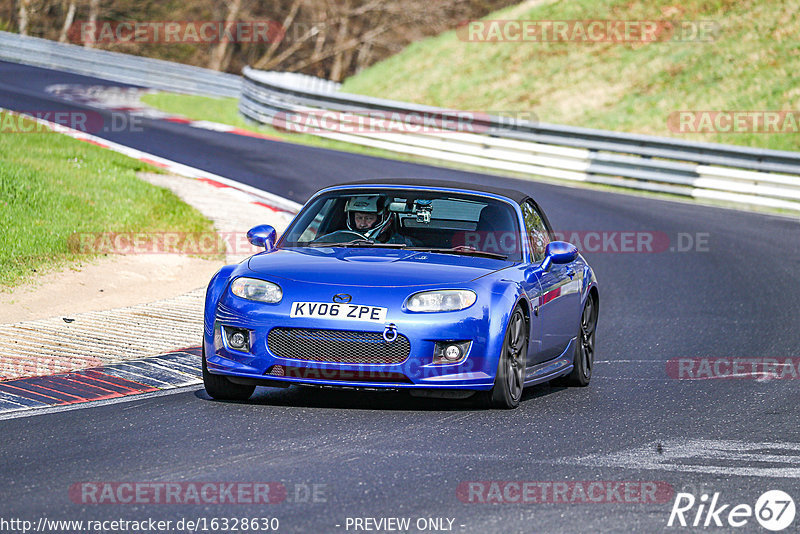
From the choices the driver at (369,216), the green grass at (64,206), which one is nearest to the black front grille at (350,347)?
the driver at (369,216)

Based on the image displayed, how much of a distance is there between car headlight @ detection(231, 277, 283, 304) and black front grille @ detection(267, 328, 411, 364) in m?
0.30

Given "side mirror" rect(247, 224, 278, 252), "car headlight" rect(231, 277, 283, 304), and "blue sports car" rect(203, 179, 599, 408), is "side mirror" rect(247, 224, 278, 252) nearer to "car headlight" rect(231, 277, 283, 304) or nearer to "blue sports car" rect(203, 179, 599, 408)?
"blue sports car" rect(203, 179, 599, 408)

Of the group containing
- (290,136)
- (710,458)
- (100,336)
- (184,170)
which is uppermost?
(710,458)

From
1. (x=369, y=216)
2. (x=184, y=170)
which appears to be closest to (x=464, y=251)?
(x=369, y=216)

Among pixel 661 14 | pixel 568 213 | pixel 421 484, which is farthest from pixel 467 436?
pixel 661 14

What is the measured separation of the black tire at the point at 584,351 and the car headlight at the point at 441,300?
74.5 inches

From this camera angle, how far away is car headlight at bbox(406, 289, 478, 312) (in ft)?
24.6

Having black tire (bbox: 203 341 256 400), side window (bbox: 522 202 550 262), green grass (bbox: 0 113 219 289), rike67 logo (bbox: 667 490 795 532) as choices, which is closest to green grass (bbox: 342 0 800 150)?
green grass (bbox: 0 113 219 289)

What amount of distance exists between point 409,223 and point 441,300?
1324 millimetres

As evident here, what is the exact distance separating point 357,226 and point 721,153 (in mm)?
16421

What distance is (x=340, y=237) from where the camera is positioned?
873 centimetres

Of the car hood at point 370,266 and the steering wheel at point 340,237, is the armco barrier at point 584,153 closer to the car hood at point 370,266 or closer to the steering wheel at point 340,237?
the steering wheel at point 340,237

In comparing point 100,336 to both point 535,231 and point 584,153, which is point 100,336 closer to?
point 535,231

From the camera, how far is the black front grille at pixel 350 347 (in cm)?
739
